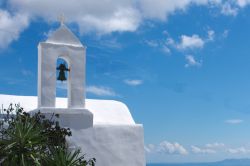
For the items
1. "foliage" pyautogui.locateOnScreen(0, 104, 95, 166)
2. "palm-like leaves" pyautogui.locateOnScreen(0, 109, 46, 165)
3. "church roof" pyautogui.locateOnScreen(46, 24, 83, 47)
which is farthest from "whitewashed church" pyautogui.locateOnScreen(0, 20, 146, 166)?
"palm-like leaves" pyautogui.locateOnScreen(0, 109, 46, 165)

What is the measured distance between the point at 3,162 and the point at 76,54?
4.59 m

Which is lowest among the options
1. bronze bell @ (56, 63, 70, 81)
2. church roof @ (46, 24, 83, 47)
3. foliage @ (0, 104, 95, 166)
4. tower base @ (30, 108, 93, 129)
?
foliage @ (0, 104, 95, 166)

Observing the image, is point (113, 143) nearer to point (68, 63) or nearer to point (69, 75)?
point (69, 75)

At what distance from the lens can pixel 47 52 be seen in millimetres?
14445

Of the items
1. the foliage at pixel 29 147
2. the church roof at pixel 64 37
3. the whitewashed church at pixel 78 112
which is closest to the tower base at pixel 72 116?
the whitewashed church at pixel 78 112

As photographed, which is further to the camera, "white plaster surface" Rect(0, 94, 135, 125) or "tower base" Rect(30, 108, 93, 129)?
"white plaster surface" Rect(0, 94, 135, 125)

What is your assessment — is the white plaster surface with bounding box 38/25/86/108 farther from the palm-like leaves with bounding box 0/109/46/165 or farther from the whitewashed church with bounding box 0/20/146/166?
the palm-like leaves with bounding box 0/109/46/165

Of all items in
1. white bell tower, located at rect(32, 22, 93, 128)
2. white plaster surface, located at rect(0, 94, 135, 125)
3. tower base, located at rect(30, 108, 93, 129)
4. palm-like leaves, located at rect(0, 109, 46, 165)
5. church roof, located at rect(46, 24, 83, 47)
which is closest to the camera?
palm-like leaves, located at rect(0, 109, 46, 165)

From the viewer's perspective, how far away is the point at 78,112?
48.0 feet

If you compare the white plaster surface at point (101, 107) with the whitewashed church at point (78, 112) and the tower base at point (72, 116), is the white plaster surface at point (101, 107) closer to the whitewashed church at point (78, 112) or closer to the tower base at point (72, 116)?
the whitewashed church at point (78, 112)

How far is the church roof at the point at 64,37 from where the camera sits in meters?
14.8

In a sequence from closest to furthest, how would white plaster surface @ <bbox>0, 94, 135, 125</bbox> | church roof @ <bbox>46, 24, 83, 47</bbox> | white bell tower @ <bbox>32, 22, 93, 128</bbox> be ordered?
white bell tower @ <bbox>32, 22, 93, 128</bbox>
church roof @ <bbox>46, 24, 83, 47</bbox>
white plaster surface @ <bbox>0, 94, 135, 125</bbox>

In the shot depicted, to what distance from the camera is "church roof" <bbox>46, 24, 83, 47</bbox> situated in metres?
14.8

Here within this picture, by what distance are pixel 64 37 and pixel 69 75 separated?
119 centimetres
